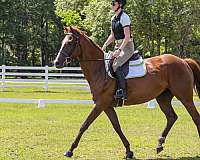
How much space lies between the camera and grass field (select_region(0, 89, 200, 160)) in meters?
8.70

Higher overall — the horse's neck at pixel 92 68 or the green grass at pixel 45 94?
the horse's neck at pixel 92 68

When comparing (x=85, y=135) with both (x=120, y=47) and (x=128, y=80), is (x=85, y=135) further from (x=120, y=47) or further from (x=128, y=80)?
(x=120, y=47)

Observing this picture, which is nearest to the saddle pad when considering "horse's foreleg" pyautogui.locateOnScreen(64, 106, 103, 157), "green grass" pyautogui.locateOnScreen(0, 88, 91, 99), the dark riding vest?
the dark riding vest

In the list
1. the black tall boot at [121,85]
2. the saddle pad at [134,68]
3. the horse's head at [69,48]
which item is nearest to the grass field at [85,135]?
the black tall boot at [121,85]

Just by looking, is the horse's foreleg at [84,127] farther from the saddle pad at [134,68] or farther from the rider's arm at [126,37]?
the rider's arm at [126,37]

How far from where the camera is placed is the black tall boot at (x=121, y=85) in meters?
8.30

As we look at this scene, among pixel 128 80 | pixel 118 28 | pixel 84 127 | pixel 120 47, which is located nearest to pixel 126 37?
Answer: pixel 120 47

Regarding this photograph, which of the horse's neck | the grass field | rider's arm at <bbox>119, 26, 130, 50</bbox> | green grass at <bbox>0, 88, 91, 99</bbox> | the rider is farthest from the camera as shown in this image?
green grass at <bbox>0, 88, 91, 99</bbox>

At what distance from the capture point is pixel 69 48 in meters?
8.16

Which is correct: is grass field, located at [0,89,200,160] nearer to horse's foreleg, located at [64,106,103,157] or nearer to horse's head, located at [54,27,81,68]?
horse's foreleg, located at [64,106,103,157]

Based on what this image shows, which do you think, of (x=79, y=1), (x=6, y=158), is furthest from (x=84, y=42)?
(x=79, y=1)

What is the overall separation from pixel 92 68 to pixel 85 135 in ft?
10.1

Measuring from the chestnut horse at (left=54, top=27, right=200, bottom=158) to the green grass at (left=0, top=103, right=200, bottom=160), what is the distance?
600 millimetres

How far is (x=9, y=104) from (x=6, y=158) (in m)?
10.7
